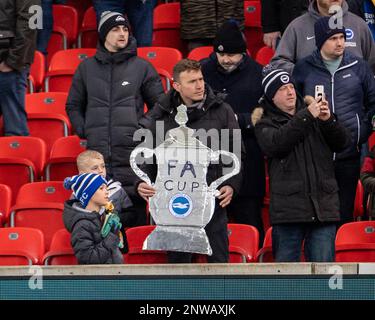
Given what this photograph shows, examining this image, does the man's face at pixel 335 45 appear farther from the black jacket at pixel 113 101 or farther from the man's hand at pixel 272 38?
the man's hand at pixel 272 38

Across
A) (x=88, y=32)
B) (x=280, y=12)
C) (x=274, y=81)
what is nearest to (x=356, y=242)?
(x=274, y=81)

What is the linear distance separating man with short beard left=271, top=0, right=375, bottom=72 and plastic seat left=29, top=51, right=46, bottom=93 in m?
2.51

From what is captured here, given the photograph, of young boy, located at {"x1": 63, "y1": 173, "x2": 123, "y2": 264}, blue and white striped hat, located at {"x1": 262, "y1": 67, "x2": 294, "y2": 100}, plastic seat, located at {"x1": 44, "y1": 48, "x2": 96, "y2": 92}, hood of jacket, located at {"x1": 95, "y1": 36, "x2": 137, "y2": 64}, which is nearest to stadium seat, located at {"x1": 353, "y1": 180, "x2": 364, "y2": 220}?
blue and white striped hat, located at {"x1": 262, "y1": 67, "x2": 294, "y2": 100}

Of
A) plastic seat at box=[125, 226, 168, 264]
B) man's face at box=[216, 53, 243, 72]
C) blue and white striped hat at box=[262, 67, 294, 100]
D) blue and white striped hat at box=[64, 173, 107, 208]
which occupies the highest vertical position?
man's face at box=[216, 53, 243, 72]

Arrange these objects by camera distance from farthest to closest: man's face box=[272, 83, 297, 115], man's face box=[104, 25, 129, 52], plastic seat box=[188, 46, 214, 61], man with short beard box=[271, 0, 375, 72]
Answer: plastic seat box=[188, 46, 214, 61] < man with short beard box=[271, 0, 375, 72] < man's face box=[104, 25, 129, 52] < man's face box=[272, 83, 297, 115]

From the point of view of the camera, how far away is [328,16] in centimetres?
1216

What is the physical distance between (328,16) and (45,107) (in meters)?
2.58

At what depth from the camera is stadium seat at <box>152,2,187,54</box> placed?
1448cm

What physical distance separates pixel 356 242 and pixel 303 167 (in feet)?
2.36

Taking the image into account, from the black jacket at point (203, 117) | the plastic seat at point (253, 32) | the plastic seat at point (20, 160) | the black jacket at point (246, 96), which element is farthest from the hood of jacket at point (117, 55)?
the plastic seat at point (253, 32)

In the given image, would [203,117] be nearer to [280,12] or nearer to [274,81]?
[274,81]

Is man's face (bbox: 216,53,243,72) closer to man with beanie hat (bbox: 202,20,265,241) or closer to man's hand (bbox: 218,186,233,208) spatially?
man with beanie hat (bbox: 202,20,265,241)

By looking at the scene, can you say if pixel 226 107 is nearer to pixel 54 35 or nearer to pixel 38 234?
pixel 38 234
